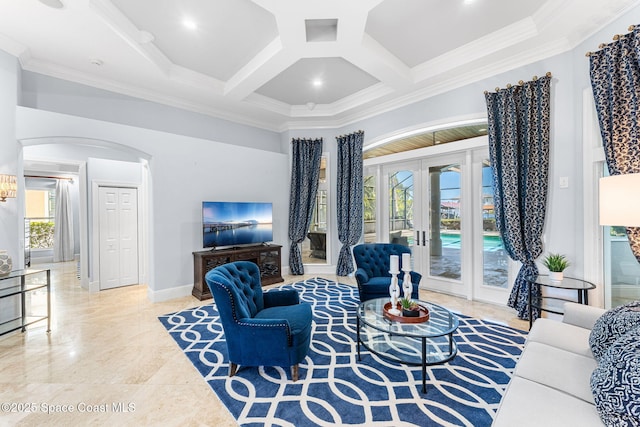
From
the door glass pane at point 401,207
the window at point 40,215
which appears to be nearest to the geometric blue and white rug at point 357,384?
the door glass pane at point 401,207

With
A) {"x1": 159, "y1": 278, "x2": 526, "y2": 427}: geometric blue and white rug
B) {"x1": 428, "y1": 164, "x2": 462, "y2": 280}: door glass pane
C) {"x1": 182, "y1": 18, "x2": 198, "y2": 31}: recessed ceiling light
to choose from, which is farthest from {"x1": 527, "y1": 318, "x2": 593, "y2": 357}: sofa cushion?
{"x1": 182, "y1": 18, "x2": 198, "y2": 31}: recessed ceiling light

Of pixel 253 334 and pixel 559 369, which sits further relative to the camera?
pixel 253 334

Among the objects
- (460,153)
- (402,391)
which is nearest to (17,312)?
(402,391)

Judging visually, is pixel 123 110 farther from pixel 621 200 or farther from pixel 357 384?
pixel 621 200

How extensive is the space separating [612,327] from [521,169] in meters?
2.27

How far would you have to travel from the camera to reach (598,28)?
278 cm

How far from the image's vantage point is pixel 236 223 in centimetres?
→ 494

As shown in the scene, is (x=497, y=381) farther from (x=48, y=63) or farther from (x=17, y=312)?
(x=48, y=63)

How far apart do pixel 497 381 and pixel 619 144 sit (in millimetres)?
2400

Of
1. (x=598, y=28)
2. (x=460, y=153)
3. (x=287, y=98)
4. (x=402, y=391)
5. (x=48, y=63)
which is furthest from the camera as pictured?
(x=287, y=98)

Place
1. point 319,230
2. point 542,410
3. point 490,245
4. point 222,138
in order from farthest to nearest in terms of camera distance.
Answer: point 319,230 → point 222,138 → point 490,245 → point 542,410

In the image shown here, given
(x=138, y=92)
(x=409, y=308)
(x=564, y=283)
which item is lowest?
(x=409, y=308)

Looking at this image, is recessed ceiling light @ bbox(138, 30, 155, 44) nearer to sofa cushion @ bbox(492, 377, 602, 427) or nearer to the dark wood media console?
the dark wood media console

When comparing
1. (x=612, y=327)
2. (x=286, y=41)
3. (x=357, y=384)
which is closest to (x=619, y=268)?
(x=612, y=327)
